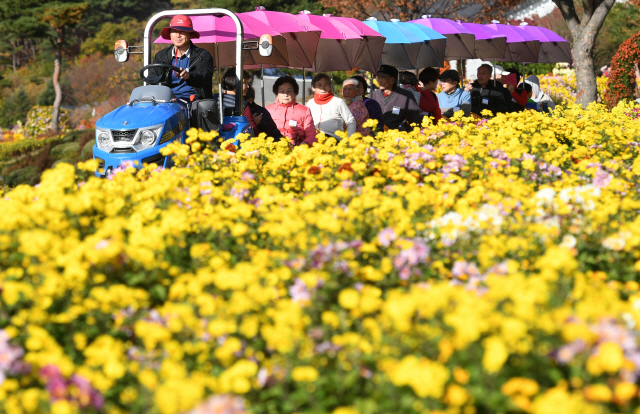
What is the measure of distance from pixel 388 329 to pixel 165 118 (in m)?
3.72

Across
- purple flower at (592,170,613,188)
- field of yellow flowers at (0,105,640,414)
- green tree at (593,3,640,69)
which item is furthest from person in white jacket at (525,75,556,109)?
green tree at (593,3,640,69)

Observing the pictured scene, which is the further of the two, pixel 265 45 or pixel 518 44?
pixel 518 44

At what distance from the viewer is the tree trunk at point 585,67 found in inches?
524

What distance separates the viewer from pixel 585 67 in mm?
13406

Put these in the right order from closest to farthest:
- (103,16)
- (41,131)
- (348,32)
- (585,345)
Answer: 1. (585,345)
2. (348,32)
3. (41,131)
4. (103,16)

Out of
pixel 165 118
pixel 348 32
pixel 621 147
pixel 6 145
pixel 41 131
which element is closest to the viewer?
pixel 165 118

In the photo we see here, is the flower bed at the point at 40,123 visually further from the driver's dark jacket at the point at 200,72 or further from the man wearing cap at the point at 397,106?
the driver's dark jacket at the point at 200,72

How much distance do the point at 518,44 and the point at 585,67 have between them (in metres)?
2.08

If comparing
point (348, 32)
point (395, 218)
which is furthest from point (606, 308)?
point (348, 32)

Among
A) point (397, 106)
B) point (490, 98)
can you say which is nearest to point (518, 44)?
point (490, 98)

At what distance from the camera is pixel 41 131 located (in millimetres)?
24328

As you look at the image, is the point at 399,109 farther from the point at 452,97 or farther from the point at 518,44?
the point at 518,44

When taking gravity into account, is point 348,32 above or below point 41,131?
above

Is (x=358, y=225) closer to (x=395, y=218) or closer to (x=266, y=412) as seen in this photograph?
(x=395, y=218)
